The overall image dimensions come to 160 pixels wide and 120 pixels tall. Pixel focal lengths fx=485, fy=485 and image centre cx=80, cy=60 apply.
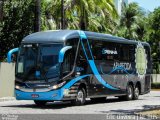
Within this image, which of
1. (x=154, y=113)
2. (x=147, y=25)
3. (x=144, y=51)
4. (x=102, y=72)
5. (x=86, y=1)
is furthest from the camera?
(x=147, y=25)

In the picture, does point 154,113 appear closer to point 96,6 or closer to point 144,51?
point 144,51

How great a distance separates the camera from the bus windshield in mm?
20391

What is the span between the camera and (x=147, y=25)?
7044 centimetres

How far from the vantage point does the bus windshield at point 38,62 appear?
20.4m

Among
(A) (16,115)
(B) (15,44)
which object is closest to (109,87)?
(A) (16,115)

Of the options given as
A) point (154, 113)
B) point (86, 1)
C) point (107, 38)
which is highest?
point (86, 1)

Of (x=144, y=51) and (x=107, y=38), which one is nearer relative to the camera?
(x=107, y=38)

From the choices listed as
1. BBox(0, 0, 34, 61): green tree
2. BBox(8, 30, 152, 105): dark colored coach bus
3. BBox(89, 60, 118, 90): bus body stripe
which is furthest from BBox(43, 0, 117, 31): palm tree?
BBox(89, 60, 118, 90): bus body stripe

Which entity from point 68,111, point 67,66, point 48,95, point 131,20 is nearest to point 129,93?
point 67,66

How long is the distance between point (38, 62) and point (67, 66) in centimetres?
125

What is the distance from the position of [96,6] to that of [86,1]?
8.79 ft

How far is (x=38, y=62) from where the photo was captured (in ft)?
67.8

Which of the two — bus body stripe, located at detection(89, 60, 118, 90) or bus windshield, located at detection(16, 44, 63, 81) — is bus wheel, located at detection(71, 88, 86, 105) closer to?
bus body stripe, located at detection(89, 60, 118, 90)

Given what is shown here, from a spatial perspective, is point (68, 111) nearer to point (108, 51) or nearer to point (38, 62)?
point (38, 62)
